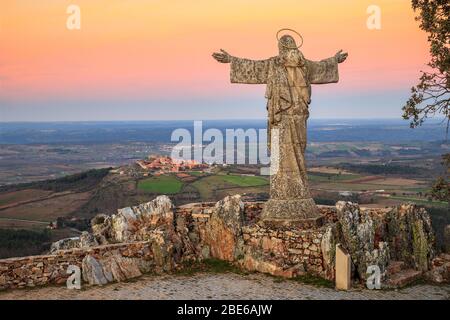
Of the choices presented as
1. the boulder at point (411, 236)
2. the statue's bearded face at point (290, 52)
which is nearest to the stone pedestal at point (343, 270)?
the boulder at point (411, 236)

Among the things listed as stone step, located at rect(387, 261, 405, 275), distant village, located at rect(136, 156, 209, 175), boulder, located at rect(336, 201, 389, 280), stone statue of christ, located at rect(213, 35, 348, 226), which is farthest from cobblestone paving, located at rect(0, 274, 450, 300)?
distant village, located at rect(136, 156, 209, 175)

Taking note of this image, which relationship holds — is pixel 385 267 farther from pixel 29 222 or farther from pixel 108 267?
pixel 29 222

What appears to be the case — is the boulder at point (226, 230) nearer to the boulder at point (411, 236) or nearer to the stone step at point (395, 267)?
the stone step at point (395, 267)

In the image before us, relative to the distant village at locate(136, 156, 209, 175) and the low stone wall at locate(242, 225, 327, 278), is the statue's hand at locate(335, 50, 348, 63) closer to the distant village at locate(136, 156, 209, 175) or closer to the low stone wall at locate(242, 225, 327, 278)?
the low stone wall at locate(242, 225, 327, 278)

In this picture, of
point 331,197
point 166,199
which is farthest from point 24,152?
point 166,199

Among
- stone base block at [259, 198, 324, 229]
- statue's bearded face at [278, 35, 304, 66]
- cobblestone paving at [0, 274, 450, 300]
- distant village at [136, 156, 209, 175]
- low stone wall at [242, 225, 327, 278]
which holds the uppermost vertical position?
statue's bearded face at [278, 35, 304, 66]

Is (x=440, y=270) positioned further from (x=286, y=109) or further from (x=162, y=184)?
(x=162, y=184)

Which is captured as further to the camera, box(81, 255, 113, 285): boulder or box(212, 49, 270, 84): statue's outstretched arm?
box(212, 49, 270, 84): statue's outstretched arm
